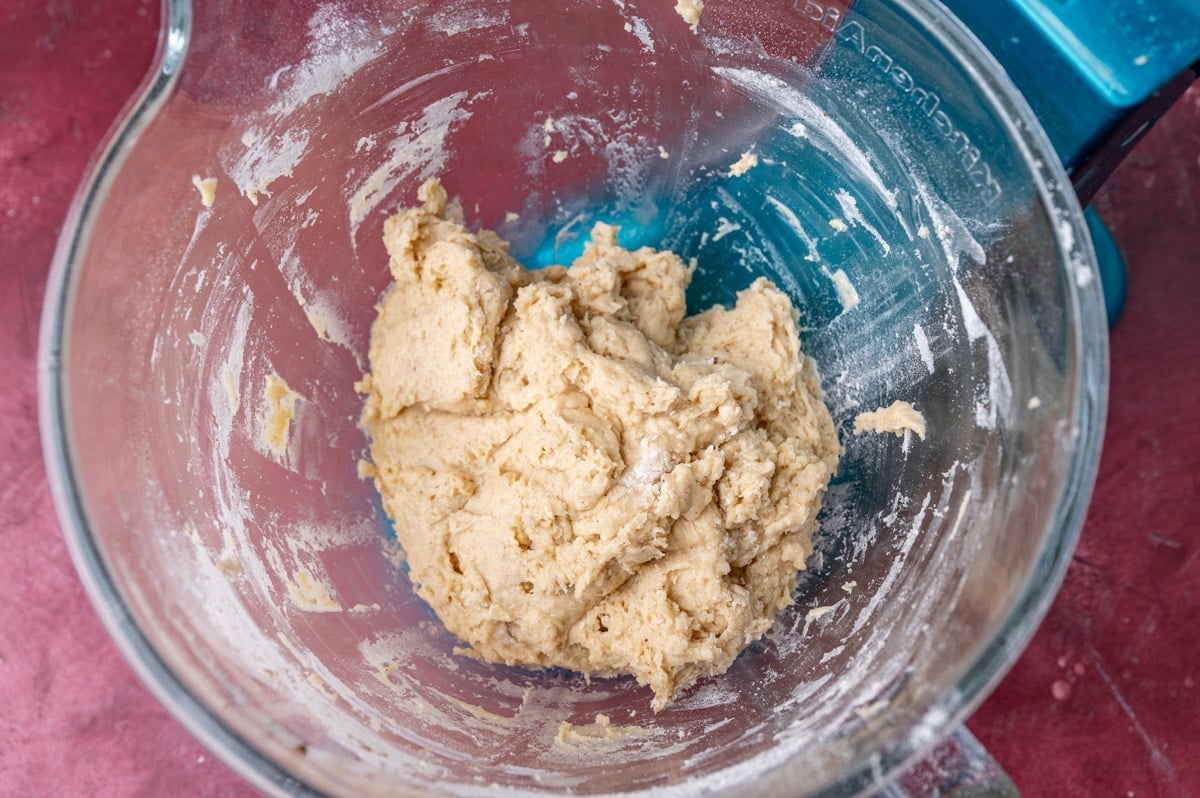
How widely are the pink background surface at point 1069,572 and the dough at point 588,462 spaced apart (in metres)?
0.84

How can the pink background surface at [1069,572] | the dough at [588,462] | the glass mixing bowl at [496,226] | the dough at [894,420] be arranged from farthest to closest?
the pink background surface at [1069,572] < the dough at [894,420] < the dough at [588,462] < the glass mixing bowl at [496,226]

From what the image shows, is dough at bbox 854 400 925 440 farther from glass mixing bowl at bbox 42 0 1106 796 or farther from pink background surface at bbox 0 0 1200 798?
pink background surface at bbox 0 0 1200 798

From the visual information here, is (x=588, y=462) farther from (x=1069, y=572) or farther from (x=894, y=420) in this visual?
(x=1069, y=572)

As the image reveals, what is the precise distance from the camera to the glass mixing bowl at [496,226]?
122 cm

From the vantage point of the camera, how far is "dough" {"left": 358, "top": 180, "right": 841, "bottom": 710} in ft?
4.57

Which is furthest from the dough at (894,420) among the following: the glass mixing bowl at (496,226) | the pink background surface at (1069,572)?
the pink background surface at (1069,572)

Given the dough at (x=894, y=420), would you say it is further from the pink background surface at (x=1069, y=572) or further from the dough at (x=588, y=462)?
the pink background surface at (x=1069, y=572)

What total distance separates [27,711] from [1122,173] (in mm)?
2821

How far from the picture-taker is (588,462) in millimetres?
1354

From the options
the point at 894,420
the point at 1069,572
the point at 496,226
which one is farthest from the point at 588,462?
the point at 1069,572

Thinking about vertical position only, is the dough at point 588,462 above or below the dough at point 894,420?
below

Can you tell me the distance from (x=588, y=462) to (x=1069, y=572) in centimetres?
130

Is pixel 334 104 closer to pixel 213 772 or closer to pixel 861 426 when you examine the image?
pixel 861 426

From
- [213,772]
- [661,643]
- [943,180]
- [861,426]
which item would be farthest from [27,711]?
[943,180]
